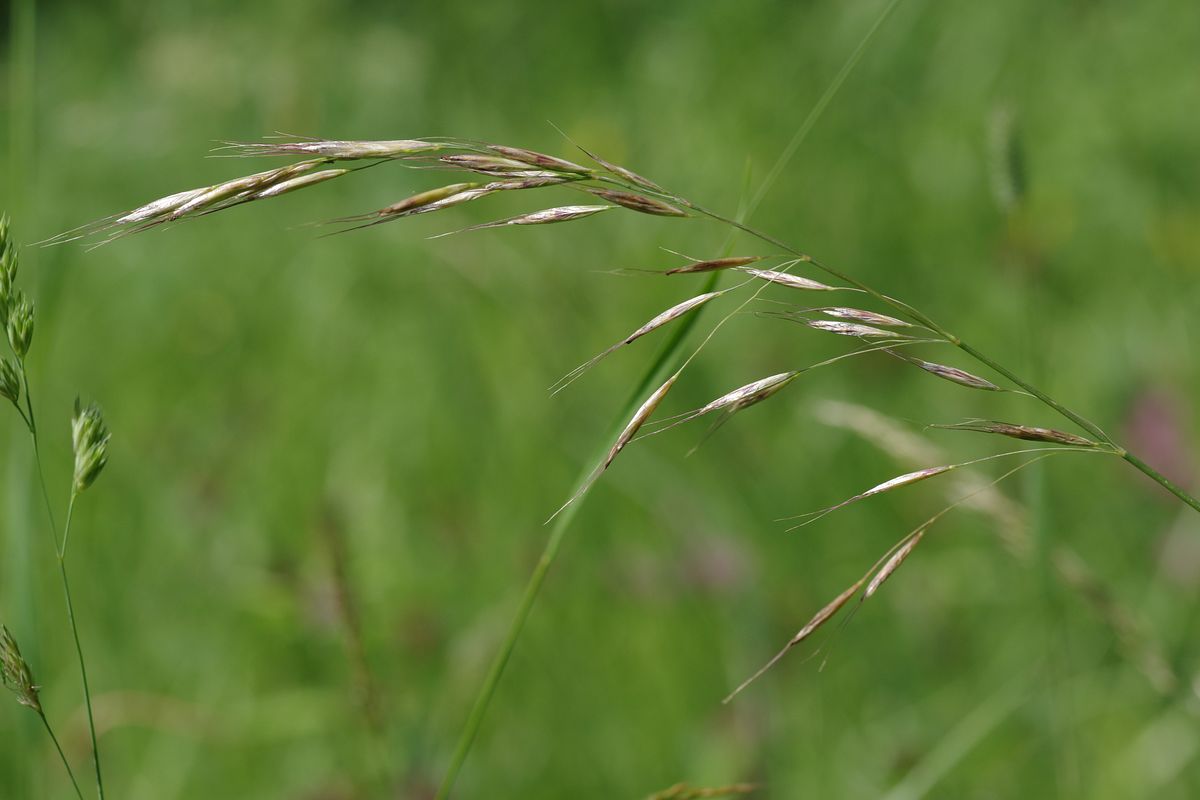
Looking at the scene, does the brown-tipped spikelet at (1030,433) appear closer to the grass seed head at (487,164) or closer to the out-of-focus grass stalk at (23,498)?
the grass seed head at (487,164)

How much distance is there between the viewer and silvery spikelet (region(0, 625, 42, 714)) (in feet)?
1.91

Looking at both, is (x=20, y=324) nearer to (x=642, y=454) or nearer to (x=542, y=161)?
(x=542, y=161)

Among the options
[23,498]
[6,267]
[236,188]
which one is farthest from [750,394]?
[23,498]

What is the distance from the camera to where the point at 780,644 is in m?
1.73

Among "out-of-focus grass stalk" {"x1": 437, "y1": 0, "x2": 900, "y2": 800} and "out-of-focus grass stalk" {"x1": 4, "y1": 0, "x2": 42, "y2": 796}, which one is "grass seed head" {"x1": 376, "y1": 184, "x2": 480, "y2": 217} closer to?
"out-of-focus grass stalk" {"x1": 437, "y1": 0, "x2": 900, "y2": 800}

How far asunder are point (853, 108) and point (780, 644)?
2.12 metres

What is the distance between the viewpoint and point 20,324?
59 centimetres

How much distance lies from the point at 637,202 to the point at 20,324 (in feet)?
1.03

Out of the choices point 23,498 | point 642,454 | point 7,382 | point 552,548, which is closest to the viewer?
point 7,382

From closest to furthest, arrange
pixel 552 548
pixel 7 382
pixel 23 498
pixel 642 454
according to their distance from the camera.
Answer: pixel 7 382, pixel 552 548, pixel 23 498, pixel 642 454

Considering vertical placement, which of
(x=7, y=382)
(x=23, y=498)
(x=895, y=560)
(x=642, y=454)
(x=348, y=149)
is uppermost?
(x=348, y=149)

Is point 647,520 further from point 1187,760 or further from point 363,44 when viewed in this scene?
point 363,44

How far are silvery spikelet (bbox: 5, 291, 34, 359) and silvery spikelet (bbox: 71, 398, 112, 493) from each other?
0.04 meters

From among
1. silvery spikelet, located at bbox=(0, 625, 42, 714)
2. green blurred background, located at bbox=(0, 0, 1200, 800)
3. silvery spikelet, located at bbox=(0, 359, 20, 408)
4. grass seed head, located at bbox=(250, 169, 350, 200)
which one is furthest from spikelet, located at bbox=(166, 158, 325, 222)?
green blurred background, located at bbox=(0, 0, 1200, 800)
